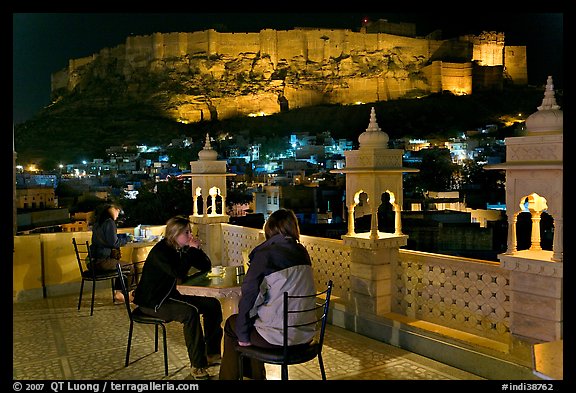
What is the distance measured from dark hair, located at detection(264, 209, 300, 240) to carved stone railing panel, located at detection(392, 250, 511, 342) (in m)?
1.72

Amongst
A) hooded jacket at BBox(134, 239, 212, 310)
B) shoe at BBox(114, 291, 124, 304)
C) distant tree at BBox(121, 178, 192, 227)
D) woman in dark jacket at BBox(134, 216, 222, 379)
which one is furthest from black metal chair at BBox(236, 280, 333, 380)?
distant tree at BBox(121, 178, 192, 227)

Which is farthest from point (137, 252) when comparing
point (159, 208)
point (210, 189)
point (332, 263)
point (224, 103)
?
point (224, 103)

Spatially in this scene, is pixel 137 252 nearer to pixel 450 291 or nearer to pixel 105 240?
pixel 105 240

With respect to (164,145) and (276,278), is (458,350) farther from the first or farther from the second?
(164,145)

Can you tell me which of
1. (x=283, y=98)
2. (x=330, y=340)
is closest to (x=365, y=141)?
(x=330, y=340)

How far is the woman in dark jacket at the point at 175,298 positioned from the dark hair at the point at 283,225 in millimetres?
968

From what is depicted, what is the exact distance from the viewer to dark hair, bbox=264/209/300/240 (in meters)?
3.44

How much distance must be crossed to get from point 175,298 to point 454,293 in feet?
7.33

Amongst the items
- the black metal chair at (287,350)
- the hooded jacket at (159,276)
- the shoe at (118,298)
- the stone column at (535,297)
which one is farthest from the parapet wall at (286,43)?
the black metal chair at (287,350)

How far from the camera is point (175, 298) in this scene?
4203mm

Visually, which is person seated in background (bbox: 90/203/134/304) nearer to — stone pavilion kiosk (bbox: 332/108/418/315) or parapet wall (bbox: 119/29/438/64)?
stone pavilion kiosk (bbox: 332/108/418/315)
